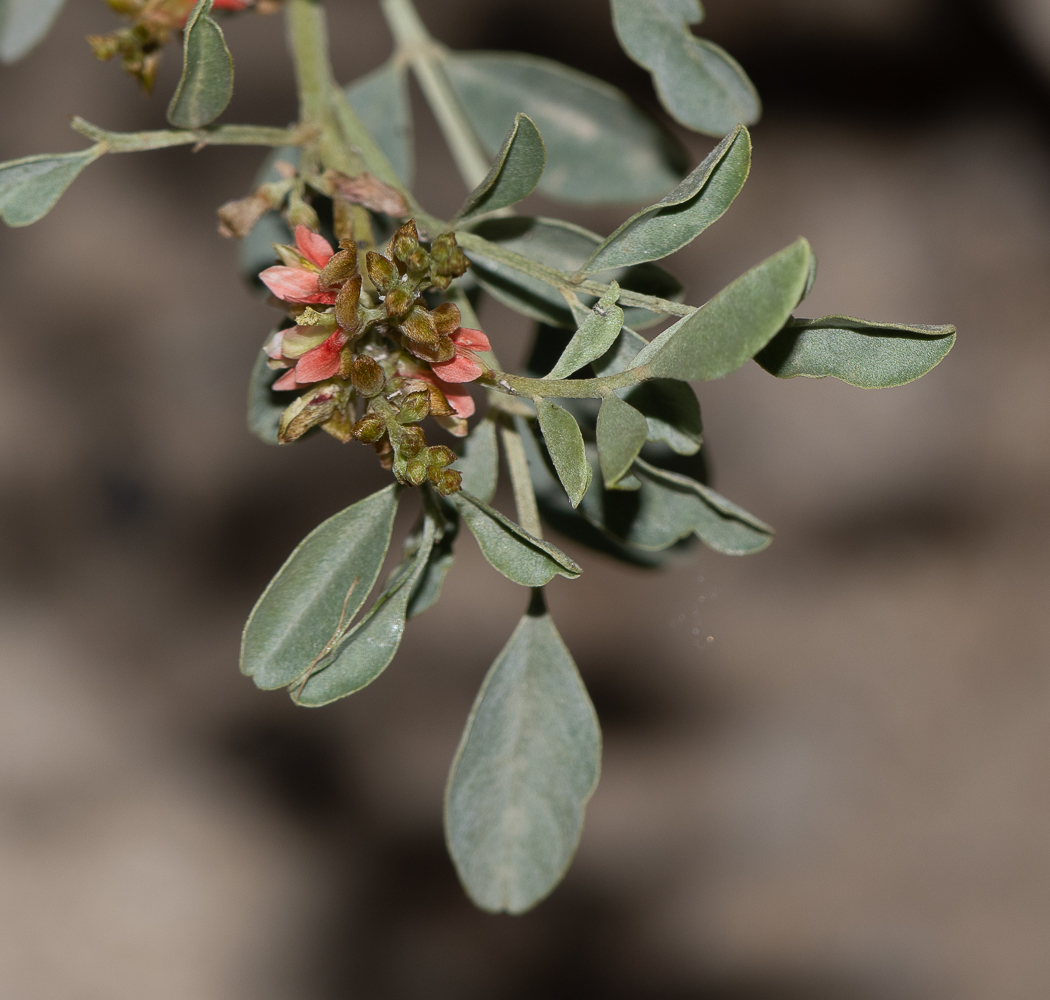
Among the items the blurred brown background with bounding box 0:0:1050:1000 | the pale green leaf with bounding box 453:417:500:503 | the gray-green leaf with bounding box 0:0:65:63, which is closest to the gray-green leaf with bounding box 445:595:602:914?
the pale green leaf with bounding box 453:417:500:503

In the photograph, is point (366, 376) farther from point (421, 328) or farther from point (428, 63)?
point (428, 63)

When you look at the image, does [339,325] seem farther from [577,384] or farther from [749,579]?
[749,579]

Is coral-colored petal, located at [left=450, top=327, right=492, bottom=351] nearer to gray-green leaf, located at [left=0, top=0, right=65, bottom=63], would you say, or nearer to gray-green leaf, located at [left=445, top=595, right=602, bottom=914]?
gray-green leaf, located at [left=445, top=595, right=602, bottom=914]

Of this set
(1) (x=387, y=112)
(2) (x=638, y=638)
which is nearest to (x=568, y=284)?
(1) (x=387, y=112)

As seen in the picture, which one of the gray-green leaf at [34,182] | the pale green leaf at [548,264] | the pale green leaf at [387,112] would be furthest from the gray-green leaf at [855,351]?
the pale green leaf at [387,112]

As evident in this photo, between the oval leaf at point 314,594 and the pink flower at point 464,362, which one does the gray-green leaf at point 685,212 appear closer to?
the pink flower at point 464,362

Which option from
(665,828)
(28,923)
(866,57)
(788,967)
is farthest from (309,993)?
(866,57)
